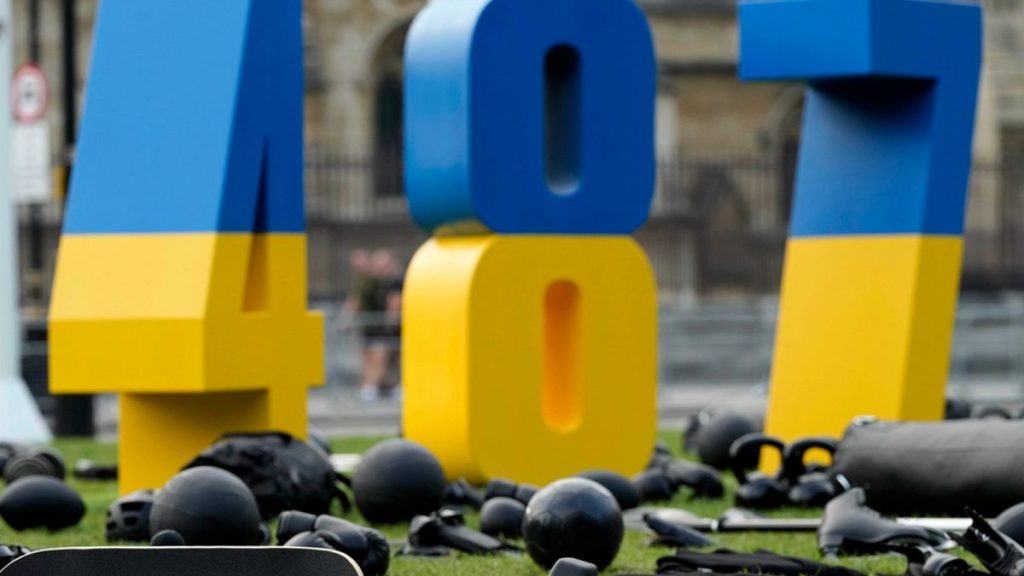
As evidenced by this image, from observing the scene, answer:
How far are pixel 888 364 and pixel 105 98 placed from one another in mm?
5191

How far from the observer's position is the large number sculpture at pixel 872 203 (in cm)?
1409

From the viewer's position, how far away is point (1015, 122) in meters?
42.8

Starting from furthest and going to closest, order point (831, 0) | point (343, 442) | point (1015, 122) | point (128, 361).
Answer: point (1015, 122) < point (343, 442) < point (831, 0) < point (128, 361)

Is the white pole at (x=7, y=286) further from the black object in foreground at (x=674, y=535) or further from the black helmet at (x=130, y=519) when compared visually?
the black object in foreground at (x=674, y=535)

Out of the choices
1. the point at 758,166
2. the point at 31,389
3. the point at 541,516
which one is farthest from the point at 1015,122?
the point at 541,516

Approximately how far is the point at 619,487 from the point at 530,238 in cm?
251

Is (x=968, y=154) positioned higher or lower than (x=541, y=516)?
higher

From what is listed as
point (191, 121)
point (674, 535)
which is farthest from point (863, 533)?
point (191, 121)

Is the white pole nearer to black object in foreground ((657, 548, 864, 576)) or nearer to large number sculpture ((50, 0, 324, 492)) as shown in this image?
large number sculpture ((50, 0, 324, 492))

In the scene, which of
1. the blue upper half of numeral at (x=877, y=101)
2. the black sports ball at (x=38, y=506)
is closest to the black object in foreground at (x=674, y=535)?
the black sports ball at (x=38, y=506)

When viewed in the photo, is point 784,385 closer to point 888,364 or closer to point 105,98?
point 888,364

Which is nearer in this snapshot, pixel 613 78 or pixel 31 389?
pixel 613 78

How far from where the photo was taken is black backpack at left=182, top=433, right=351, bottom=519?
461 inches

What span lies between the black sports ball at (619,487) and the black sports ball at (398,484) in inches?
32.2
